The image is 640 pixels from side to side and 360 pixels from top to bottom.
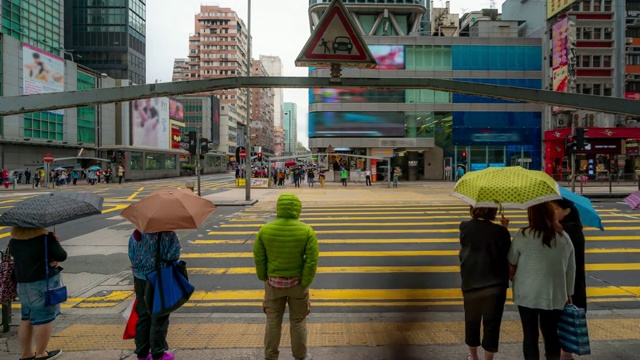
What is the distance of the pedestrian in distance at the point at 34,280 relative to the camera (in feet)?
13.8

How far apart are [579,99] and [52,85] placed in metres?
53.0

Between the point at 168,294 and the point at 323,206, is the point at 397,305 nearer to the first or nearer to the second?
the point at 168,294

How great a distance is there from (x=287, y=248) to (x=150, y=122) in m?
66.4

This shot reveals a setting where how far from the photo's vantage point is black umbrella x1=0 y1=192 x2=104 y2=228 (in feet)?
13.3

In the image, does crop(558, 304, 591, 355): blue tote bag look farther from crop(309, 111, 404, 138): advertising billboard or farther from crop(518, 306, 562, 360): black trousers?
crop(309, 111, 404, 138): advertising billboard

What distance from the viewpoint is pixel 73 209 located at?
448cm

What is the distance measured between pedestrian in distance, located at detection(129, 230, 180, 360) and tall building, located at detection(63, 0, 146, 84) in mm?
78391

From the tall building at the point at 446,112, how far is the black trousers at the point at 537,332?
43.3 m

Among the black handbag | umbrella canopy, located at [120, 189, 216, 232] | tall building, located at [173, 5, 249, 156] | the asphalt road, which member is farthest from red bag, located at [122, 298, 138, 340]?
tall building, located at [173, 5, 249, 156]

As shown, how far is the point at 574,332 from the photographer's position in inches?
140

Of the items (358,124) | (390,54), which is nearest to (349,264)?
(358,124)

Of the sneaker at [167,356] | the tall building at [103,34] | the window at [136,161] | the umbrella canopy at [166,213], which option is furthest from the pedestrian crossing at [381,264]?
the tall building at [103,34]

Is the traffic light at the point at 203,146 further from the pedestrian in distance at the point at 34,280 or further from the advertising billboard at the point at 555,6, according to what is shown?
the advertising billboard at the point at 555,6

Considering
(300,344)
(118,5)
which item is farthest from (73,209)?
(118,5)
